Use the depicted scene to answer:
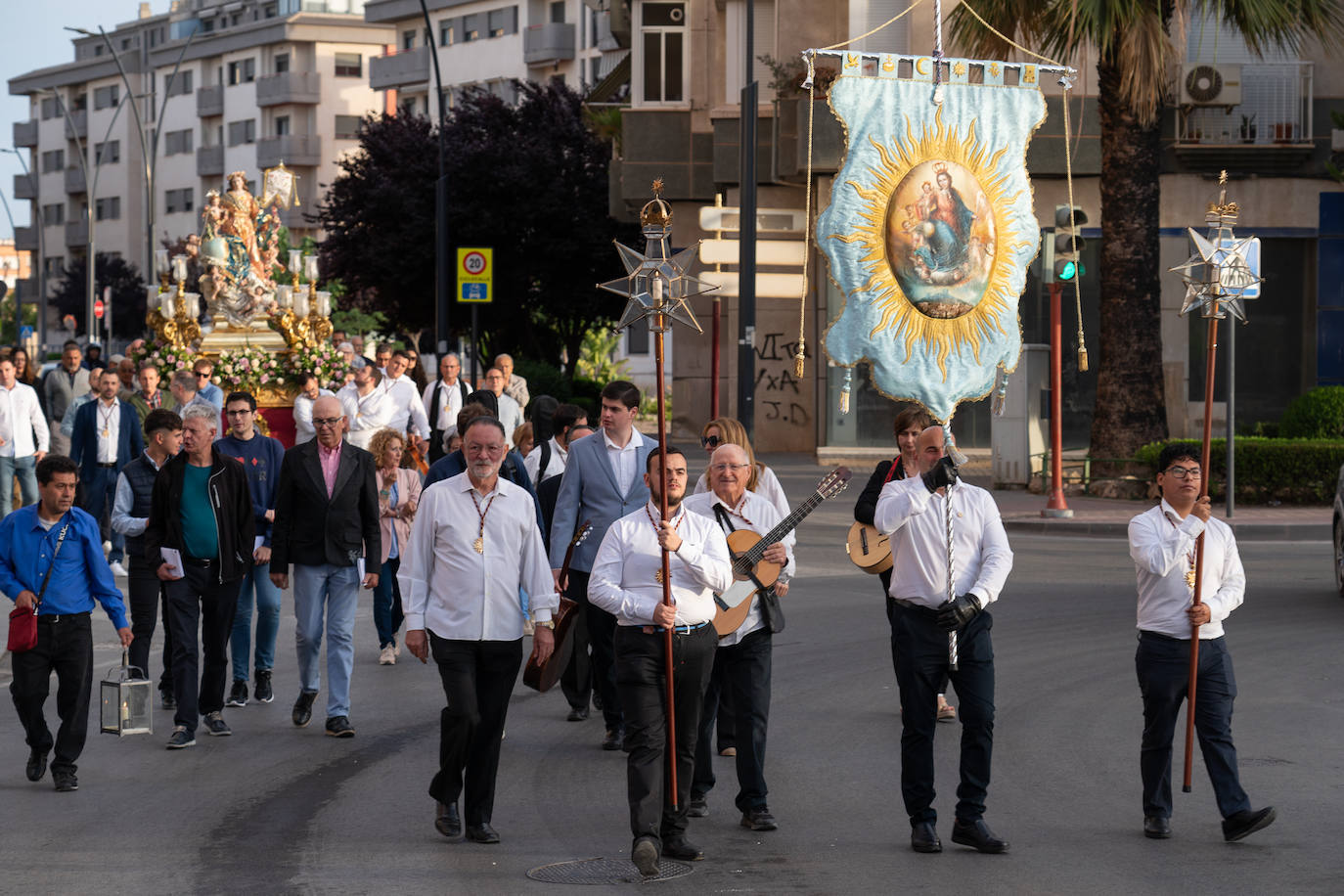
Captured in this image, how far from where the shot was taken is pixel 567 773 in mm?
8961

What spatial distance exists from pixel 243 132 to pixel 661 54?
213 feet

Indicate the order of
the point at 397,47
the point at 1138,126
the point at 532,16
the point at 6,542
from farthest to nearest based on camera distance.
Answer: the point at 397,47 → the point at 532,16 → the point at 1138,126 → the point at 6,542

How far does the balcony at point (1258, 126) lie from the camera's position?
30859mm

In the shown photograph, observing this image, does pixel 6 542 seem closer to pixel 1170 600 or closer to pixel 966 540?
pixel 966 540

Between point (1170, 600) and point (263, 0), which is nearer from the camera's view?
point (1170, 600)

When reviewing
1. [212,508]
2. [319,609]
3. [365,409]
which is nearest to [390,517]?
[319,609]

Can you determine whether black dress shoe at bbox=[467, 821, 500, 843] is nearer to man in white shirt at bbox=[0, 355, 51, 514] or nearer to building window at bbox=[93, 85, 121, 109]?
man in white shirt at bbox=[0, 355, 51, 514]

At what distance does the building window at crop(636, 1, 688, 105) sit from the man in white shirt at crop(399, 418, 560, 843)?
2838cm

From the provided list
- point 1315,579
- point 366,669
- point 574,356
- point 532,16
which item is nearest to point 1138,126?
point 1315,579

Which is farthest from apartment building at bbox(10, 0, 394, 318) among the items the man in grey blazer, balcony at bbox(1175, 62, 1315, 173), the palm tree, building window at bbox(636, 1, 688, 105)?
the man in grey blazer

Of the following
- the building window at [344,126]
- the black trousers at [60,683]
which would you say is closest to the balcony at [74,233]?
the building window at [344,126]

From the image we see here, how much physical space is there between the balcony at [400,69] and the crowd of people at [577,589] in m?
74.5

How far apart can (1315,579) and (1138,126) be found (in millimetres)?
9510

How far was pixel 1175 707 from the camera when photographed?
7648 mm
